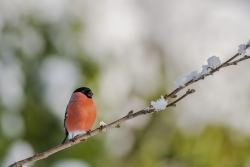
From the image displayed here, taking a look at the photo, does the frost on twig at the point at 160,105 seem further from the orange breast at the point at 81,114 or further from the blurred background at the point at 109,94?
the blurred background at the point at 109,94

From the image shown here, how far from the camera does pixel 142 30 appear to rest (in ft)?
20.8

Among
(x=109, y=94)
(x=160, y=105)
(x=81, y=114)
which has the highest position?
(x=109, y=94)

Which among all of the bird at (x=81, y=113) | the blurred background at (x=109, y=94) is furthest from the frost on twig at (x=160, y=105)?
the blurred background at (x=109, y=94)

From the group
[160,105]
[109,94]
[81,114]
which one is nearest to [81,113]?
[81,114]

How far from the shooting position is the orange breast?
1322 mm

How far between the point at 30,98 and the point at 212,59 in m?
3.81

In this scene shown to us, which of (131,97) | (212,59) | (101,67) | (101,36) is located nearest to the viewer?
(212,59)

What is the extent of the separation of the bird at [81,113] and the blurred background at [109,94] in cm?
277

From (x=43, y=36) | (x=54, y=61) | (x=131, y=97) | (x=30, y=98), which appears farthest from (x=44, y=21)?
(x=131, y=97)

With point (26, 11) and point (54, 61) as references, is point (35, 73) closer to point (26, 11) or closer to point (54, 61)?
point (54, 61)

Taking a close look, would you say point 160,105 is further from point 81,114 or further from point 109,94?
point 109,94

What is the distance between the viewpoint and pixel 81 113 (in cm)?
137

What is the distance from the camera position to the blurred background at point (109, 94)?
4.49 meters

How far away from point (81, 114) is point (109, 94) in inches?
145
